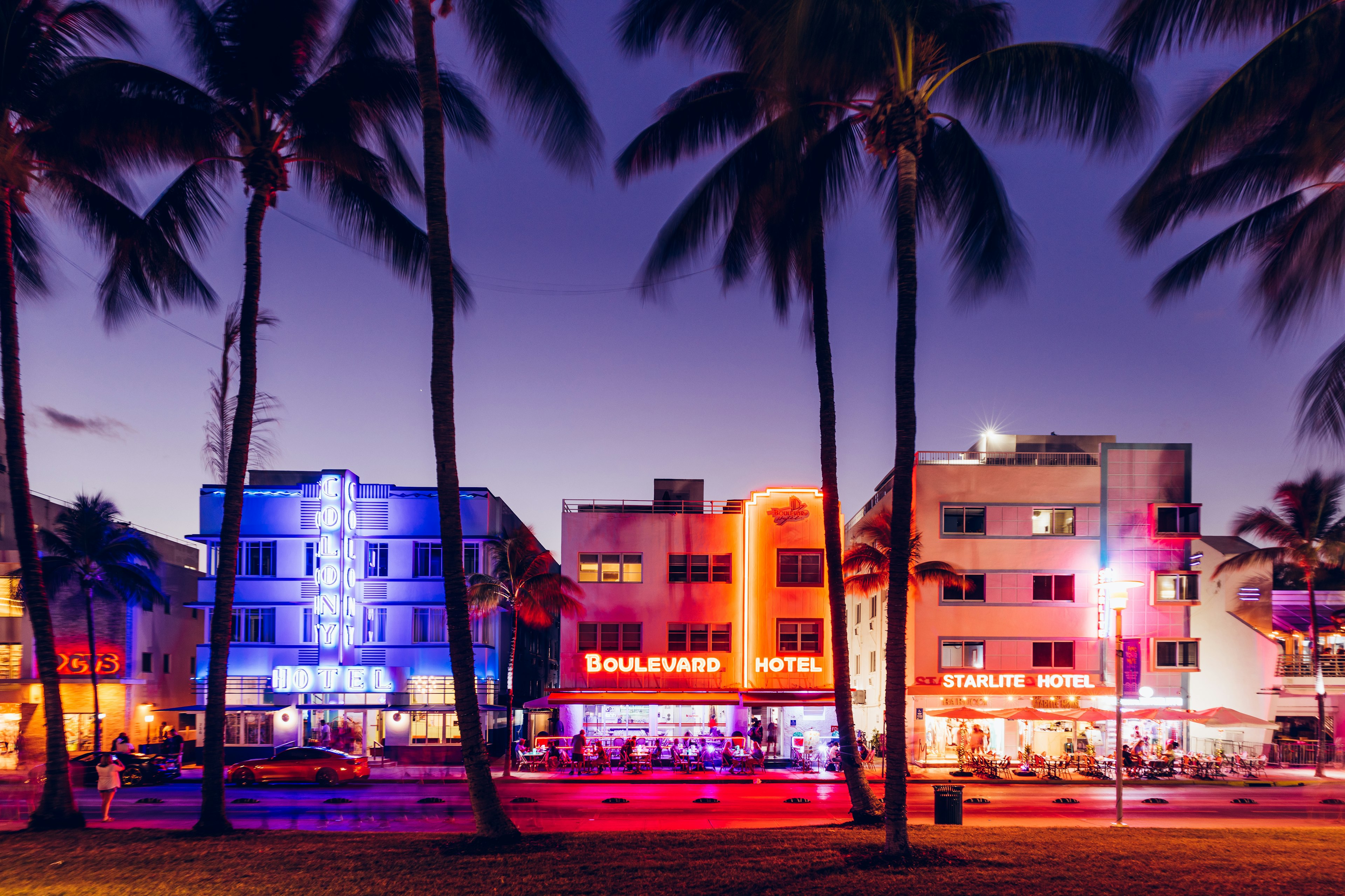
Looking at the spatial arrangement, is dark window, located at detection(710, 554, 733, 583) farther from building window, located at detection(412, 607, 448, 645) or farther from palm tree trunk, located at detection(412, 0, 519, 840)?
palm tree trunk, located at detection(412, 0, 519, 840)

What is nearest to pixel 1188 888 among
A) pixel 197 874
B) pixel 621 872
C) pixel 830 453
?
pixel 621 872

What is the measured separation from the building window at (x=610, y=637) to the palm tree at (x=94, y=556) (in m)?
18.9

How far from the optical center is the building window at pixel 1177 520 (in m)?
41.8

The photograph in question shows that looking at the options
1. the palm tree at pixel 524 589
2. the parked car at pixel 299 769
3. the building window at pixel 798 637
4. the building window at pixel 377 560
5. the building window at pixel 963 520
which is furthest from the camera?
the building window at pixel 377 560

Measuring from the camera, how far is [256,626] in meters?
43.3

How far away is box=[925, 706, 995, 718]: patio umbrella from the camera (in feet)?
129

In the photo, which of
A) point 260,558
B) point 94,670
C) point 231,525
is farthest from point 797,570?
point 94,670

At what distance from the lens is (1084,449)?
49656 mm

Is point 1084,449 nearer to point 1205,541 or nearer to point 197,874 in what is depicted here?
point 1205,541

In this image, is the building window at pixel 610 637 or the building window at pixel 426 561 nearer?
the building window at pixel 610 637

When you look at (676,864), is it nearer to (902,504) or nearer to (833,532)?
(902,504)

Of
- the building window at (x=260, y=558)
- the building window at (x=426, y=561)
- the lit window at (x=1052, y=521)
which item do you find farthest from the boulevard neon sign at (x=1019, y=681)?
the building window at (x=260, y=558)

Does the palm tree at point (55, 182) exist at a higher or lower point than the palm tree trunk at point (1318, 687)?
higher

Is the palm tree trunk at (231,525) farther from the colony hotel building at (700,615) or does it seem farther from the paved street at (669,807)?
the colony hotel building at (700,615)
